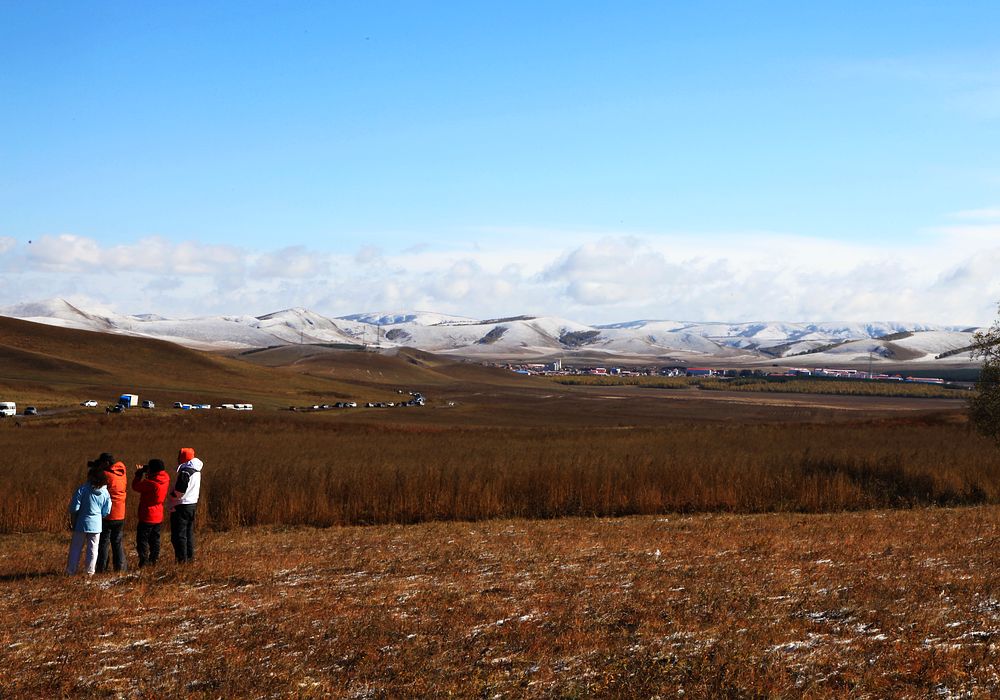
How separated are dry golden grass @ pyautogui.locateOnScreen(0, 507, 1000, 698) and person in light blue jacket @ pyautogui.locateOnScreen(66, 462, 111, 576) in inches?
22.5

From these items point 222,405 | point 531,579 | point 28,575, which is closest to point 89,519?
point 28,575

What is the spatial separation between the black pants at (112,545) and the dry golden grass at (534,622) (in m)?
0.87

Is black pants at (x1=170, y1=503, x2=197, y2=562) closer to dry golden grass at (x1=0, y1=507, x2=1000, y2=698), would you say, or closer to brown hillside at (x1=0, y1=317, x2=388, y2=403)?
dry golden grass at (x1=0, y1=507, x2=1000, y2=698)

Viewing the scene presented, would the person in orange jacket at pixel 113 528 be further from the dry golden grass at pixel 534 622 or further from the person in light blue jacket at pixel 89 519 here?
the dry golden grass at pixel 534 622

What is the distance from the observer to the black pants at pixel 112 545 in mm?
16359

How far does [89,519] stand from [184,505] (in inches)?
65.1

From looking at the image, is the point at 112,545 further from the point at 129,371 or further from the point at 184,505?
the point at 129,371

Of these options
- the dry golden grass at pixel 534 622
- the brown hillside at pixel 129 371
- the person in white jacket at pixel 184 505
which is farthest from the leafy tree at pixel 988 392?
the brown hillside at pixel 129 371

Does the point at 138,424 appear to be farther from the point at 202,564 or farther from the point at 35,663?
the point at 35,663

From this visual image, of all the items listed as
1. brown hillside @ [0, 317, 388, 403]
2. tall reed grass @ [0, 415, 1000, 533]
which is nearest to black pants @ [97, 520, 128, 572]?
tall reed grass @ [0, 415, 1000, 533]

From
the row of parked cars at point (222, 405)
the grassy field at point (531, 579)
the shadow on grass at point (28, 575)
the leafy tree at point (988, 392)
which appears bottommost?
the row of parked cars at point (222, 405)

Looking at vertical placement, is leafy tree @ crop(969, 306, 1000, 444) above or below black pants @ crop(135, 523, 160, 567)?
above

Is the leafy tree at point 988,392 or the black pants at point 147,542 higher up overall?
the leafy tree at point 988,392

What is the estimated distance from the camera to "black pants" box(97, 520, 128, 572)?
53.7 ft
